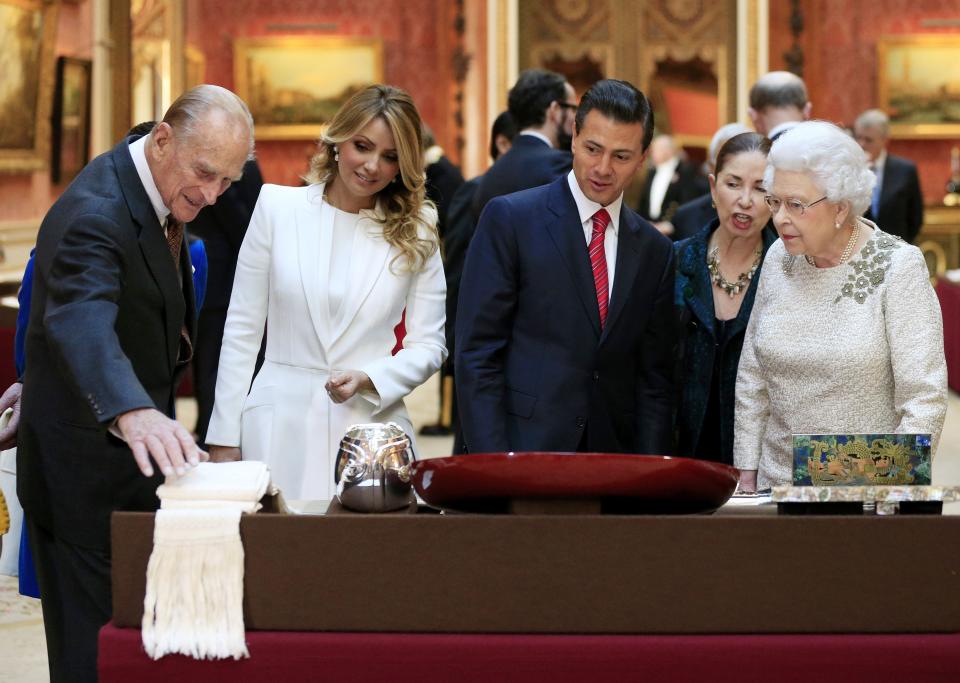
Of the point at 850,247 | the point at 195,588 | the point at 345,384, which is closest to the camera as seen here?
the point at 195,588

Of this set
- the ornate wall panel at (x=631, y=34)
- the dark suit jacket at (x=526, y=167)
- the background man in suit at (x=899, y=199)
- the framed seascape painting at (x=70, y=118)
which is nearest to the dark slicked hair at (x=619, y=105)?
the dark suit jacket at (x=526, y=167)

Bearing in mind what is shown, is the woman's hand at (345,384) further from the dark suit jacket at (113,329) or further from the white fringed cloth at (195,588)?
the white fringed cloth at (195,588)

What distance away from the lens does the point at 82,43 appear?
9.70 m

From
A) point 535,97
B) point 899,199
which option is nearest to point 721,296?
point 535,97

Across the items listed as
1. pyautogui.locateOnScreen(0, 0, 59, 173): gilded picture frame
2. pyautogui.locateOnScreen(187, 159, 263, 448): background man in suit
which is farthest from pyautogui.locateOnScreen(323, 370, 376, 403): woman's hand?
pyautogui.locateOnScreen(0, 0, 59, 173): gilded picture frame

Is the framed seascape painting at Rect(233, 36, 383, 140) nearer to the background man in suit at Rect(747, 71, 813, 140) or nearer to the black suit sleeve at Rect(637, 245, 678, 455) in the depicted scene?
the background man in suit at Rect(747, 71, 813, 140)

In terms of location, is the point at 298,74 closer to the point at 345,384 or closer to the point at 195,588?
the point at 345,384

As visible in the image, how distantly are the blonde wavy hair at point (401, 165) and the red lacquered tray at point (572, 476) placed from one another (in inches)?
51.1

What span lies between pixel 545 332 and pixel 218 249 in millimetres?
3458

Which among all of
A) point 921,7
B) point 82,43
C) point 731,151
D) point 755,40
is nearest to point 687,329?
point 731,151

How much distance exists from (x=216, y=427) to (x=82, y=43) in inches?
281

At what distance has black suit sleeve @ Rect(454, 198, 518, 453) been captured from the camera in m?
3.13

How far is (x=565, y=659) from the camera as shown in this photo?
201 centimetres

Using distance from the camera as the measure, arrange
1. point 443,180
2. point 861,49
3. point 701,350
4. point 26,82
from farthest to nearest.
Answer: point 861,49 → point 26,82 → point 443,180 → point 701,350
